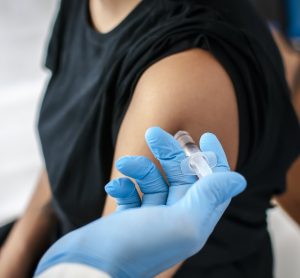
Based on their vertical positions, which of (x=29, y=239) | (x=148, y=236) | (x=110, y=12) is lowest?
(x=29, y=239)

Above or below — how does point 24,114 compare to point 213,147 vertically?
below

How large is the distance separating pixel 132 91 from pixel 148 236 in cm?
30

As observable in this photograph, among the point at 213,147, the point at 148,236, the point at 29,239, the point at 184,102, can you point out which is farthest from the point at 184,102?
the point at 29,239

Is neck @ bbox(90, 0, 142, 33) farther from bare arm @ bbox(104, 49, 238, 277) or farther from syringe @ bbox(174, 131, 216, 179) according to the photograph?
syringe @ bbox(174, 131, 216, 179)

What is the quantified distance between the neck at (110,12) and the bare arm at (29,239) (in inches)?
16.6

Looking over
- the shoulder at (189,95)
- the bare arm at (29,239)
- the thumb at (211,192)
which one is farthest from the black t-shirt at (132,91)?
the thumb at (211,192)

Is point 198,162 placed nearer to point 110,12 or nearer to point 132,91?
point 132,91

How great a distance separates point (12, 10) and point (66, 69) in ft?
4.12

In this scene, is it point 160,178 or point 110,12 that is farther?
point 110,12

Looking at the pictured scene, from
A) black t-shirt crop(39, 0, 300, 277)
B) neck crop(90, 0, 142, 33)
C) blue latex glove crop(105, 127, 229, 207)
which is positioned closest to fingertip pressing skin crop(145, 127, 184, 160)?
blue latex glove crop(105, 127, 229, 207)

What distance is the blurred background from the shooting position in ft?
3.92

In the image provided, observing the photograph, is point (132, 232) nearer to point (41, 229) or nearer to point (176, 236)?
point (176, 236)

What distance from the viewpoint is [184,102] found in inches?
25.1

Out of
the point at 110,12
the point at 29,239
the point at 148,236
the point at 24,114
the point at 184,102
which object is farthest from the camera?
the point at 24,114
